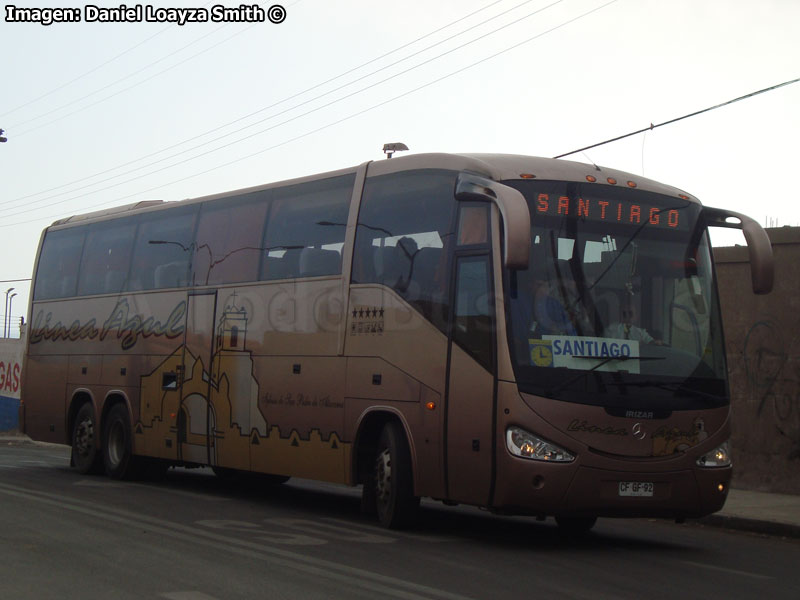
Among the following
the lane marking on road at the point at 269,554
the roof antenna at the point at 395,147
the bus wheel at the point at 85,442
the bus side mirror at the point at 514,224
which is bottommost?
the lane marking on road at the point at 269,554

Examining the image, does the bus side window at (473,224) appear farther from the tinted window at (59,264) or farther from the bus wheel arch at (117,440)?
the tinted window at (59,264)

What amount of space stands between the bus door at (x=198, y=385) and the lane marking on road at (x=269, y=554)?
2.22m

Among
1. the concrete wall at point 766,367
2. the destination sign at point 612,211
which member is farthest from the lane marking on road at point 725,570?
the concrete wall at point 766,367

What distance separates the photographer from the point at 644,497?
10.6 m

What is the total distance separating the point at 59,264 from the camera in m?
19.5

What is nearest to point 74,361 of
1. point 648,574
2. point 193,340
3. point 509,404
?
point 193,340

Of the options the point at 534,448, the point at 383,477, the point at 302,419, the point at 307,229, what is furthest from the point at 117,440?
→ the point at 534,448

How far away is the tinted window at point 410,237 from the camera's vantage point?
37.5ft

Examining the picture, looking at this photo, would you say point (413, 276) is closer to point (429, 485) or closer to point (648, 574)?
point (429, 485)

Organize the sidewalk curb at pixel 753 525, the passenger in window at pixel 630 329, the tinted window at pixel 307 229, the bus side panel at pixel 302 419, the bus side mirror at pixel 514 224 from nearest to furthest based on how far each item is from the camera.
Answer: the bus side mirror at pixel 514 224
the passenger in window at pixel 630 329
the bus side panel at pixel 302 419
the sidewalk curb at pixel 753 525
the tinted window at pixel 307 229

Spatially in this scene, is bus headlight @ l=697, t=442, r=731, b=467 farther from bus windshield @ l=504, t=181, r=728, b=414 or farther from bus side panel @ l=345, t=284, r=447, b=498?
bus side panel @ l=345, t=284, r=447, b=498

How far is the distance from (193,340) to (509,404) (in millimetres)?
6532

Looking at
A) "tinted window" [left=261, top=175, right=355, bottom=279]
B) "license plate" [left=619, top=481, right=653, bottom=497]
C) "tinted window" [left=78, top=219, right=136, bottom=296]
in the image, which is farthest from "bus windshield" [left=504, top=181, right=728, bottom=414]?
"tinted window" [left=78, top=219, right=136, bottom=296]

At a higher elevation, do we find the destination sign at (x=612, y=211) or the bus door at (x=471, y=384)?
the destination sign at (x=612, y=211)
